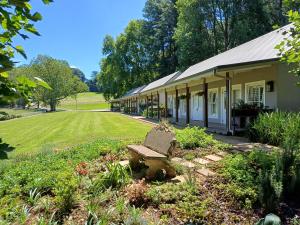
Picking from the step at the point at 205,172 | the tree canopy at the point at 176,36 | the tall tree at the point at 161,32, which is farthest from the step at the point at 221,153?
the tall tree at the point at 161,32

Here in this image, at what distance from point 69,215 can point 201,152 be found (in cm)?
405

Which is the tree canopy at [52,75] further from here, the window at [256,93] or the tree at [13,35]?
the tree at [13,35]

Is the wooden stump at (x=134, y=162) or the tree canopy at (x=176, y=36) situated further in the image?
the tree canopy at (x=176, y=36)

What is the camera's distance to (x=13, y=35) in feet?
5.82

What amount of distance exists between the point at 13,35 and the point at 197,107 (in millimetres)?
19517

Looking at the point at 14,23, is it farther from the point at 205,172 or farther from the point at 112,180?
the point at 205,172

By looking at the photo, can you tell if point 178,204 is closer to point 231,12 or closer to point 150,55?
point 231,12

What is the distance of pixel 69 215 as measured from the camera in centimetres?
486

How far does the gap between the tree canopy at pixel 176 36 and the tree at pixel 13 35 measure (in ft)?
62.9

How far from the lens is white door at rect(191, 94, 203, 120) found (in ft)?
65.8

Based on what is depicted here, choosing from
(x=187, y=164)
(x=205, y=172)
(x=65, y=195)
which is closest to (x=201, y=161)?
(x=187, y=164)

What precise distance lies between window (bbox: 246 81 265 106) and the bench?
719 cm

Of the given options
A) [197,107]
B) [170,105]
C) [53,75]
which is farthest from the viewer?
[53,75]

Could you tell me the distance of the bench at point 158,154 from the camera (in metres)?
5.95
